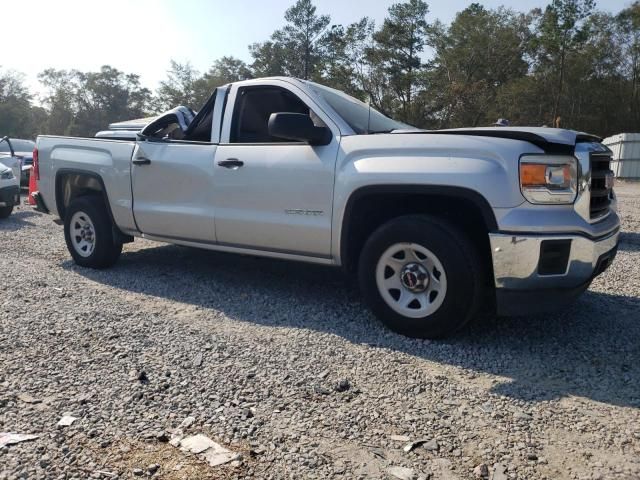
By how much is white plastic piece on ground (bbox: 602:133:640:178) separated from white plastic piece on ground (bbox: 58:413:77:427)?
73.0 ft

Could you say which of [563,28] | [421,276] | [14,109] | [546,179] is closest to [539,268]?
[546,179]

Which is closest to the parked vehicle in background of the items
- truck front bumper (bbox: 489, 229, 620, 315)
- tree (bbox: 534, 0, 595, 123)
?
truck front bumper (bbox: 489, 229, 620, 315)

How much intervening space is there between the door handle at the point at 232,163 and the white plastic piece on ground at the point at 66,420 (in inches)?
98.7

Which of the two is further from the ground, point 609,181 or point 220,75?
point 220,75

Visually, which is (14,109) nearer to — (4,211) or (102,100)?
(102,100)

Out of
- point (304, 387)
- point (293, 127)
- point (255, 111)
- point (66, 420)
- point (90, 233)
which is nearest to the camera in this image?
point (66, 420)

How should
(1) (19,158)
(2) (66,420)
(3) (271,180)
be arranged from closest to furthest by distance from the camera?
(2) (66,420), (3) (271,180), (1) (19,158)

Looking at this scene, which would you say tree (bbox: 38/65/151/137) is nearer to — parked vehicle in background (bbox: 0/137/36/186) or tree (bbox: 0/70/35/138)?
tree (bbox: 0/70/35/138)

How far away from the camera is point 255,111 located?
16.7 ft

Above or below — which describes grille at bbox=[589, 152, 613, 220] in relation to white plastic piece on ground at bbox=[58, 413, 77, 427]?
above

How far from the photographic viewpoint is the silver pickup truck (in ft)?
11.5

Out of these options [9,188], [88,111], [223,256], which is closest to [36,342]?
A: [223,256]

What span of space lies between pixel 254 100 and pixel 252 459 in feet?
11.3

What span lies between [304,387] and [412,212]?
1593 millimetres
